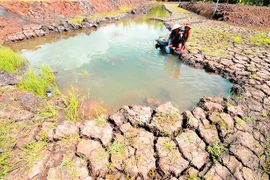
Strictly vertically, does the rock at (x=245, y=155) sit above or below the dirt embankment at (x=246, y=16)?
below

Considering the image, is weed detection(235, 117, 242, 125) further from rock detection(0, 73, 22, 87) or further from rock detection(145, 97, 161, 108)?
rock detection(0, 73, 22, 87)

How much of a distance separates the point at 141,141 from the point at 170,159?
1.52 ft

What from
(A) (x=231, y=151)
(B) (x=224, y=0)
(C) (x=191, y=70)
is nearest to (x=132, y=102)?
(A) (x=231, y=151)

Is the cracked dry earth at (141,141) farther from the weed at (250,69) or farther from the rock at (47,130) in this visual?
the weed at (250,69)

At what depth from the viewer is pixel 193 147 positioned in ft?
7.59

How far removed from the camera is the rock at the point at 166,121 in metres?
2.54

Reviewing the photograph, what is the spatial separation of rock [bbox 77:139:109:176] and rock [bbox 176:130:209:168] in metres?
1.05

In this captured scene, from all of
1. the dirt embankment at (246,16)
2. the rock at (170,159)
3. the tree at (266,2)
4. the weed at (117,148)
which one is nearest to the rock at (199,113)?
the rock at (170,159)

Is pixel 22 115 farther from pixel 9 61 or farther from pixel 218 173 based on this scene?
pixel 218 173

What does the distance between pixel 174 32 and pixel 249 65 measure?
243 cm

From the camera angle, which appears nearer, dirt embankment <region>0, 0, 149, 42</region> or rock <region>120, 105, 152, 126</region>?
rock <region>120, 105, 152, 126</region>

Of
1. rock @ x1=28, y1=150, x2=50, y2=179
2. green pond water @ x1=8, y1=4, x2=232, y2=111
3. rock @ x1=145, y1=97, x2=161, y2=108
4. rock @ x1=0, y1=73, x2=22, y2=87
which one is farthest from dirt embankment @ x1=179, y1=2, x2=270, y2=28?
rock @ x1=28, y1=150, x2=50, y2=179

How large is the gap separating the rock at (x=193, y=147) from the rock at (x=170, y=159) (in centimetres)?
10

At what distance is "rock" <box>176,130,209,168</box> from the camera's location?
7.06 ft
